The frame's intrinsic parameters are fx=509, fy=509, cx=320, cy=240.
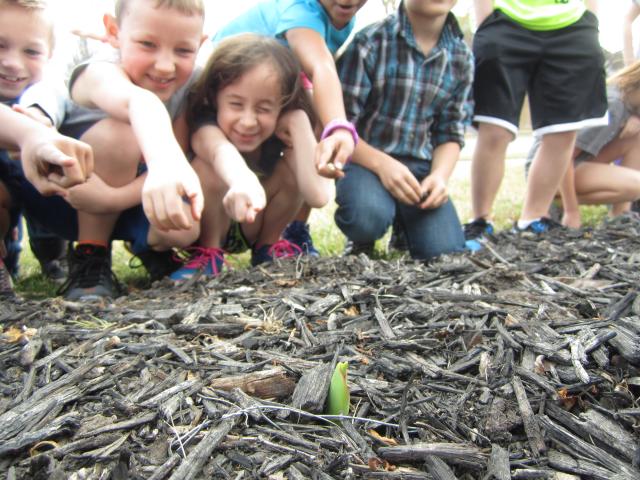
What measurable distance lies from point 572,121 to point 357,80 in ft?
4.52

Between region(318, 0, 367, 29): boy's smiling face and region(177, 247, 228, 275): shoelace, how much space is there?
1.33m

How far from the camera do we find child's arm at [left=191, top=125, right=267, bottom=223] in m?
1.71

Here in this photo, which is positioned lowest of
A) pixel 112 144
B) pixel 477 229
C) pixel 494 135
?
pixel 477 229

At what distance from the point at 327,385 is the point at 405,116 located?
2172 mm

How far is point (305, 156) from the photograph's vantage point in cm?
231

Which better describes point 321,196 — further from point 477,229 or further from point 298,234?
point 477,229

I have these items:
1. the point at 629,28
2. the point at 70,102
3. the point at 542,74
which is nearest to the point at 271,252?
the point at 70,102

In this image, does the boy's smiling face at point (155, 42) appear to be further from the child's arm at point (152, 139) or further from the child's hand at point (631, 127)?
the child's hand at point (631, 127)

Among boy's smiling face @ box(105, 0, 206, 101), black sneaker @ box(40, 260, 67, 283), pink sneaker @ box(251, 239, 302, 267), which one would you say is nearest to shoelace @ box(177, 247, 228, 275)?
pink sneaker @ box(251, 239, 302, 267)

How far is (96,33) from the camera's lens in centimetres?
233

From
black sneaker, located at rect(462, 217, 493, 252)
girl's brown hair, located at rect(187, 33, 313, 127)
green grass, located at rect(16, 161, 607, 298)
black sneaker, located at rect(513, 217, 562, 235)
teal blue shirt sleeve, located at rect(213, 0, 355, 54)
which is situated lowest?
green grass, located at rect(16, 161, 607, 298)

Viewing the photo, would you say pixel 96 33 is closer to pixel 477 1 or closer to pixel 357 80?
pixel 357 80

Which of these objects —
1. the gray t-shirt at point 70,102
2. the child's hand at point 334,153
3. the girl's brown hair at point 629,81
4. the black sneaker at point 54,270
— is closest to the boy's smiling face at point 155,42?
the gray t-shirt at point 70,102

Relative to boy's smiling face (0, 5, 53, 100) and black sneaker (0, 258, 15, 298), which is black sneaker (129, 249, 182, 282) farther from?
boy's smiling face (0, 5, 53, 100)
